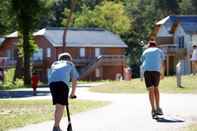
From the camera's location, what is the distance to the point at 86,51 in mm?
93625

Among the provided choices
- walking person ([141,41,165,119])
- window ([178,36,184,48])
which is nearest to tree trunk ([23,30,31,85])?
window ([178,36,184,48])

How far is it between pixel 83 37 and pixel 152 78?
76.7m

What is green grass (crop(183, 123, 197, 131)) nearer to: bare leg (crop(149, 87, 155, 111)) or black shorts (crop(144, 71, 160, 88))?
bare leg (crop(149, 87, 155, 111))

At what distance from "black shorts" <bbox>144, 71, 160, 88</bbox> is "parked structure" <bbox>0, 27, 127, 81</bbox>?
2810 inches

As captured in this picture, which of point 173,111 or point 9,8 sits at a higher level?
point 9,8

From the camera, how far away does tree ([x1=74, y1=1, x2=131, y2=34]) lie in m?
113

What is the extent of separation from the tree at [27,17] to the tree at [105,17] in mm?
42959

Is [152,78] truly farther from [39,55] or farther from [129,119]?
[39,55]

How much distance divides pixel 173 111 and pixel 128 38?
9171cm

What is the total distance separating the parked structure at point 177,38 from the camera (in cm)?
8406

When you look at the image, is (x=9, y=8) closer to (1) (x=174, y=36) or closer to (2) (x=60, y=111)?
(1) (x=174, y=36)

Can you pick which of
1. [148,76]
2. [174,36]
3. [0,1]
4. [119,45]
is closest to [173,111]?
[148,76]

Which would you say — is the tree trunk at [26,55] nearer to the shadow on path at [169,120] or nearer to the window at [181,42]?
the window at [181,42]

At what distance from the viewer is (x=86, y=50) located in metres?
93.5
